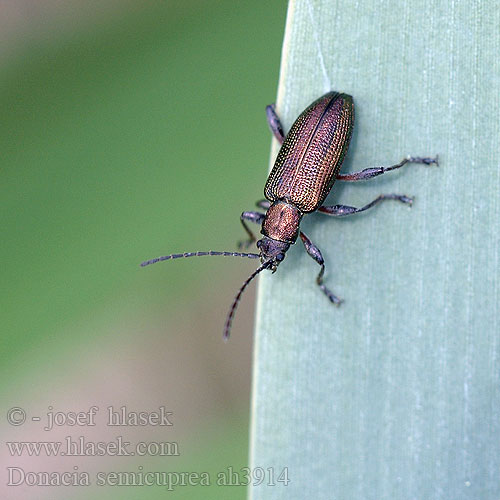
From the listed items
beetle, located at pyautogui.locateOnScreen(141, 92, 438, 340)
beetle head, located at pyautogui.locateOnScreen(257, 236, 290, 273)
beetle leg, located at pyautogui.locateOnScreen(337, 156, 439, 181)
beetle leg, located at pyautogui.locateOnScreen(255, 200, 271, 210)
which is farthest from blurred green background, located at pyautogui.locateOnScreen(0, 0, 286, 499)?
beetle leg, located at pyautogui.locateOnScreen(337, 156, 439, 181)

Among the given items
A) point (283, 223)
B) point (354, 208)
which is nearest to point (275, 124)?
point (283, 223)

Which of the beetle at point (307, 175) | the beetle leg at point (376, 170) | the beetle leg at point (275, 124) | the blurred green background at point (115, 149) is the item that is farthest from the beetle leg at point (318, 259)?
the blurred green background at point (115, 149)

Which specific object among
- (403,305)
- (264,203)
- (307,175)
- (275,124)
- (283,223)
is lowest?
(403,305)

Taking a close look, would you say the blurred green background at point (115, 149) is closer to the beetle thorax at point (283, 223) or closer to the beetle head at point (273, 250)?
the beetle thorax at point (283, 223)

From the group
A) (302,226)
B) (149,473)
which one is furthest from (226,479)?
(302,226)

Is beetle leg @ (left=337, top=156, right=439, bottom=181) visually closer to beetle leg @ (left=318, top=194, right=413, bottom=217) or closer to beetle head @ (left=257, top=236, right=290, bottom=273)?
beetle leg @ (left=318, top=194, right=413, bottom=217)

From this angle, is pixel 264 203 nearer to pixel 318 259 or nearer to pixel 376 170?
pixel 318 259

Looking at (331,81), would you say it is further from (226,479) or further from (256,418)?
(226,479)
